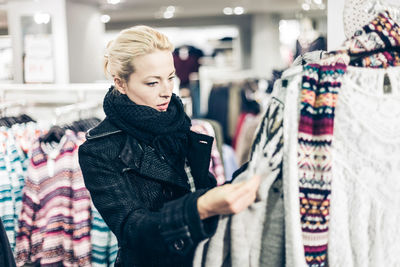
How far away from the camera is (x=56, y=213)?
2035 mm

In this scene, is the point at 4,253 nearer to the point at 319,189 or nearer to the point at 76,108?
the point at 319,189

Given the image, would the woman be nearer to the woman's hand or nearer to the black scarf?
the black scarf

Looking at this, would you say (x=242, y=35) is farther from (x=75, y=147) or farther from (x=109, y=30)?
(x=75, y=147)

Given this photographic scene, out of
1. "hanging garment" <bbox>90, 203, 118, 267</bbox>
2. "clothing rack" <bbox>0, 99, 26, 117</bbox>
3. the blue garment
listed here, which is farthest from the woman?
the blue garment

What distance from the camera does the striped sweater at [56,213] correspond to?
6.59ft

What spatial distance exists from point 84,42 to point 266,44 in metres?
7.65

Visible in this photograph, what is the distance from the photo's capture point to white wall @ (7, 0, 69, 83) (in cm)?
330

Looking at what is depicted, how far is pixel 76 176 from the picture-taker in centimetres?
205

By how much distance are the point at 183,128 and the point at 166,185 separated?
19 cm

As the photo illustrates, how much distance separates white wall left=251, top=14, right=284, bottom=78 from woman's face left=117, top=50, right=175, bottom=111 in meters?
9.41

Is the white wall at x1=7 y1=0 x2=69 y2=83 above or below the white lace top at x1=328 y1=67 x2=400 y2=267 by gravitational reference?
above

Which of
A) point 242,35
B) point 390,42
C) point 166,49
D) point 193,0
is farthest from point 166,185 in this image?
point 242,35

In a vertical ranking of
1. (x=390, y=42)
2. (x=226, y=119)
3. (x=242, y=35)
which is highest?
(x=242, y=35)

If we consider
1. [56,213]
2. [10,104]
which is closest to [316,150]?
[56,213]
